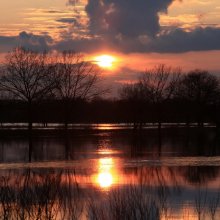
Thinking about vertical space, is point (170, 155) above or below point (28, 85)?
below

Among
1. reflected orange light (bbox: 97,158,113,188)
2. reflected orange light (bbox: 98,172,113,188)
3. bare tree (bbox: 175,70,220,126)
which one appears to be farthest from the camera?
bare tree (bbox: 175,70,220,126)

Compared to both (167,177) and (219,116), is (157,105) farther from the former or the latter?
(167,177)

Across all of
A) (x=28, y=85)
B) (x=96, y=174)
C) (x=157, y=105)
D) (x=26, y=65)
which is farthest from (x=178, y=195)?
(x=157, y=105)

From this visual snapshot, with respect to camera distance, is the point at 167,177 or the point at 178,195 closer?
the point at 178,195

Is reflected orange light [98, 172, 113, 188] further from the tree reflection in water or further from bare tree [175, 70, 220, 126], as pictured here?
bare tree [175, 70, 220, 126]

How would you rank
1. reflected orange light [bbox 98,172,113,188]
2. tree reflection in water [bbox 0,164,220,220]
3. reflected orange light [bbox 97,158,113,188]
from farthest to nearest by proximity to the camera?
reflected orange light [bbox 97,158,113,188], reflected orange light [bbox 98,172,113,188], tree reflection in water [bbox 0,164,220,220]

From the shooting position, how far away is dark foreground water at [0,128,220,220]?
12.6 meters

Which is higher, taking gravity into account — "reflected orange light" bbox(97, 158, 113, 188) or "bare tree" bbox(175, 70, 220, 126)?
"bare tree" bbox(175, 70, 220, 126)

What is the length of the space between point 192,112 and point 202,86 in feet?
27.2

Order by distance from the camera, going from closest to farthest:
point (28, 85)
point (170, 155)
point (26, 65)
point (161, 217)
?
1. point (161, 217)
2. point (170, 155)
3. point (28, 85)
4. point (26, 65)

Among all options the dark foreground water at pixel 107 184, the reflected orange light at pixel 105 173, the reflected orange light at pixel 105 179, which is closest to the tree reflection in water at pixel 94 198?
the dark foreground water at pixel 107 184

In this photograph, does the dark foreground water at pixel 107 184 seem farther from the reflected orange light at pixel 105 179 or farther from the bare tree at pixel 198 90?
the bare tree at pixel 198 90

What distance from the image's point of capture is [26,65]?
3132 inches

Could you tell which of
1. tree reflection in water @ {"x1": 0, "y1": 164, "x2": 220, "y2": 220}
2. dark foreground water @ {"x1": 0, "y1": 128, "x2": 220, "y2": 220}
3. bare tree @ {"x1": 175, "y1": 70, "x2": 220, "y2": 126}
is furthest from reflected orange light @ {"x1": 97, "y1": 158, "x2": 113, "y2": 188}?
bare tree @ {"x1": 175, "y1": 70, "x2": 220, "y2": 126}
